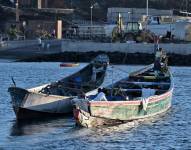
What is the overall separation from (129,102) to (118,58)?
43930mm

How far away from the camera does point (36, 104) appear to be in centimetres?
3616

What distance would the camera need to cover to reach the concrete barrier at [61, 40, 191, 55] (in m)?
79.8

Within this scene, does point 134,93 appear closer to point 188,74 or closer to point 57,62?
point 188,74

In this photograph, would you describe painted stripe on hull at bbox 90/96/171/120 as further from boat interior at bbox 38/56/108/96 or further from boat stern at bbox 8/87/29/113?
boat stern at bbox 8/87/29/113

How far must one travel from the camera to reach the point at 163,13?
410ft

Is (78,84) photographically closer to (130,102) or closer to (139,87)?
(139,87)

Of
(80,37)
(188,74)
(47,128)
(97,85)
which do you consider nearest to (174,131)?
(47,128)

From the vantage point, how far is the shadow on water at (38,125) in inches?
1345

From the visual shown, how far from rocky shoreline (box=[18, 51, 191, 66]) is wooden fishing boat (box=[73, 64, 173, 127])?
1260 inches

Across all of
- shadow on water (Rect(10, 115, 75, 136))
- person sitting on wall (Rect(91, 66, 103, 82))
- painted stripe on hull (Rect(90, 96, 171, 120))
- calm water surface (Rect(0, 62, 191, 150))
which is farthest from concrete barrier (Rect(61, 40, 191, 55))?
shadow on water (Rect(10, 115, 75, 136))

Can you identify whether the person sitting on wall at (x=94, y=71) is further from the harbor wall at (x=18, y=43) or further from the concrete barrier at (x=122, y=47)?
the harbor wall at (x=18, y=43)

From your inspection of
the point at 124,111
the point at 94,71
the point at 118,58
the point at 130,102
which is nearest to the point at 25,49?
the point at 118,58

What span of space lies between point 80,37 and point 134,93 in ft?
186

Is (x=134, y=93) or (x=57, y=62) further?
(x=57, y=62)
